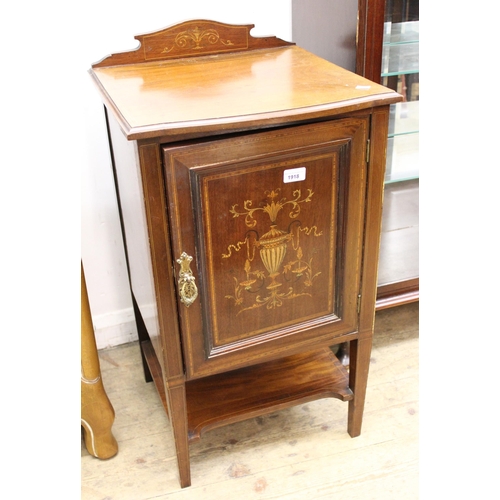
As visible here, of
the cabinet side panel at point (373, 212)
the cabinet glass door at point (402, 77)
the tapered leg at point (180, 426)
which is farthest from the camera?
the cabinet glass door at point (402, 77)

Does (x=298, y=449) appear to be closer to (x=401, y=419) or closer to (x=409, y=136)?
(x=401, y=419)

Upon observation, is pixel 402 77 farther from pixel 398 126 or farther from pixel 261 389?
pixel 261 389

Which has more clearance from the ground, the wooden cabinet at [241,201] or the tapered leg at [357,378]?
the wooden cabinet at [241,201]

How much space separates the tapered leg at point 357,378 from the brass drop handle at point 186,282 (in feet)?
1.51

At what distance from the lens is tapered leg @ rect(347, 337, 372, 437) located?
1.48 metres

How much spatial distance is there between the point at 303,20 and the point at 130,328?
105 centimetres

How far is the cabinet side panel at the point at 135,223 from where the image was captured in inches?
46.8

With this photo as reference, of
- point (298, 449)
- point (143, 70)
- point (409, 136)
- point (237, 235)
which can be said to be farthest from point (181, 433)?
point (409, 136)

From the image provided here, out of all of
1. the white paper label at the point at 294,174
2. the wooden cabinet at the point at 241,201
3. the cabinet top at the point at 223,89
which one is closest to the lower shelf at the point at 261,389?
the wooden cabinet at the point at 241,201

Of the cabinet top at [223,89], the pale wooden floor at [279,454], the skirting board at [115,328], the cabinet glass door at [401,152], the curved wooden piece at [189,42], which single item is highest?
the curved wooden piece at [189,42]

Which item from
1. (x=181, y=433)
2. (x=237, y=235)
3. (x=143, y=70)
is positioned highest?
(x=143, y=70)

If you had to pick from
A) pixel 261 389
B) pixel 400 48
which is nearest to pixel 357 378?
pixel 261 389

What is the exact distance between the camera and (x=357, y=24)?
143cm

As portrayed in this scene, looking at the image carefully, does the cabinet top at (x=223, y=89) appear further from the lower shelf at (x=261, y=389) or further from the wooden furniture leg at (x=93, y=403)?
the lower shelf at (x=261, y=389)
